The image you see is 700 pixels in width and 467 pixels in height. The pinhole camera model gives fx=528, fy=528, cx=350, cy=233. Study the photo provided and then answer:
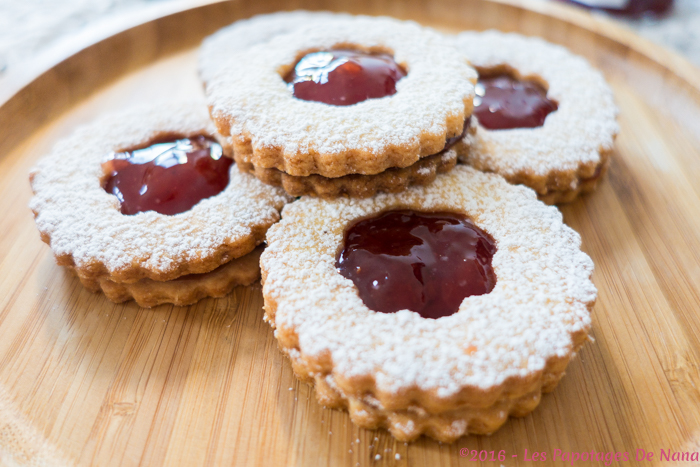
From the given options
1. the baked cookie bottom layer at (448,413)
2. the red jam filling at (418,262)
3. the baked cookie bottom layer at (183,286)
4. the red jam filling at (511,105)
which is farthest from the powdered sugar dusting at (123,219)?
the red jam filling at (511,105)

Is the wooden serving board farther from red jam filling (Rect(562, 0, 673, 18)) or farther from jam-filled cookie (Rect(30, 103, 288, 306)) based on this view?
red jam filling (Rect(562, 0, 673, 18))

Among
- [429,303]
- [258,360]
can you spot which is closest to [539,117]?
[429,303]

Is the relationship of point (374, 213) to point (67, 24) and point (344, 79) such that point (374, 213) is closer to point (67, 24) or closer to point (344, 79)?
point (344, 79)

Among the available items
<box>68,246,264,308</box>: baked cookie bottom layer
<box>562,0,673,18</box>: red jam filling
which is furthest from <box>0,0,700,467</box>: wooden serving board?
<box>562,0,673,18</box>: red jam filling

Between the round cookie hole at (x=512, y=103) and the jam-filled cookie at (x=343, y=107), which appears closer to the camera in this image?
the jam-filled cookie at (x=343, y=107)

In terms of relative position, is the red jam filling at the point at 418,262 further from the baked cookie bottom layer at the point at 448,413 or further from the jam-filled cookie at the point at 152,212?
the jam-filled cookie at the point at 152,212

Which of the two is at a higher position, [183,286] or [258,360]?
[183,286]
